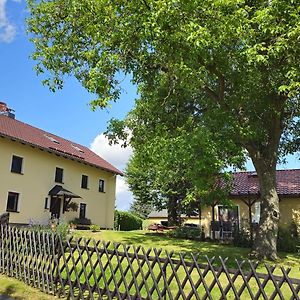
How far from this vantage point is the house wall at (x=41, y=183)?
2394 centimetres

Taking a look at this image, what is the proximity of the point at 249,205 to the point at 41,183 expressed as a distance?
15628 mm

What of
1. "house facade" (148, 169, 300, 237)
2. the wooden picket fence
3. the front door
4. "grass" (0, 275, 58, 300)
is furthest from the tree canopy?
the front door

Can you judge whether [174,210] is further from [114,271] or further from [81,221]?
[114,271]

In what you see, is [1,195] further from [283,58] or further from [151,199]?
[151,199]

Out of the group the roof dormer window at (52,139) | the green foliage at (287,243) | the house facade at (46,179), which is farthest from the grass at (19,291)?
the roof dormer window at (52,139)

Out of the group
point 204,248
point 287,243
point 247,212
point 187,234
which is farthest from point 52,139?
point 287,243

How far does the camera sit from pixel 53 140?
30.7 metres

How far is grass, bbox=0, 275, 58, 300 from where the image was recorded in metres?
7.14

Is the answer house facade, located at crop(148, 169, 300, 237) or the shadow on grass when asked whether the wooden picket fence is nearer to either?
the shadow on grass

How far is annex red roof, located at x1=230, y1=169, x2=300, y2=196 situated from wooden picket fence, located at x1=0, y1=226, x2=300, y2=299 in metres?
17.5

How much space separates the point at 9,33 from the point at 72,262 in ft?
27.2

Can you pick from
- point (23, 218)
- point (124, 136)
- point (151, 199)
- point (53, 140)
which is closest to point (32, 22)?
point (124, 136)

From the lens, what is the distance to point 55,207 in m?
27.8

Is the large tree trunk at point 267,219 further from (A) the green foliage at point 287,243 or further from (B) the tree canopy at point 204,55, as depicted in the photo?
(A) the green foliage at point 287,243
